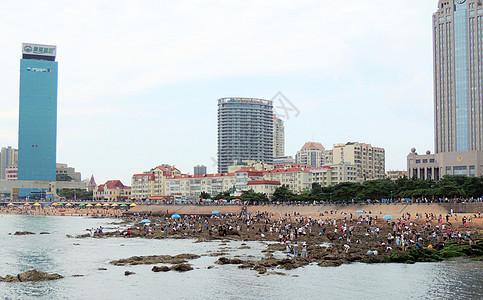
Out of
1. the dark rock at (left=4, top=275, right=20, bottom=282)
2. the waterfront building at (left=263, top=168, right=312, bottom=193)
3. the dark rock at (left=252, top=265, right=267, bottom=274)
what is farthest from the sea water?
the waterfront building at (left=263, top=168, right=312, bottom=193)

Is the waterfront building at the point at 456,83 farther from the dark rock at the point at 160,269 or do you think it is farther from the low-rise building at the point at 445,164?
the dark rock at the point at 160,269

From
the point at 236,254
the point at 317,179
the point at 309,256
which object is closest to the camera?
the point at 309,256

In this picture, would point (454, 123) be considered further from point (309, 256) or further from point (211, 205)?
point (309, 256)

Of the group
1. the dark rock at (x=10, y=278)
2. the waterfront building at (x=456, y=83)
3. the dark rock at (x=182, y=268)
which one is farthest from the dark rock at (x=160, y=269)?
the waterfront building at (x=456, y=83)

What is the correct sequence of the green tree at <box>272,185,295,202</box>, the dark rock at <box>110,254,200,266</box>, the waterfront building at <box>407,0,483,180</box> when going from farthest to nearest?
1. the waterfront building at <box>407,0,483,180</box>
2. the green tree at <box>272,185,295,202</box>
3. the dark rock at <box>110,254,200,266</box>

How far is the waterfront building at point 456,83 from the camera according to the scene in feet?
556

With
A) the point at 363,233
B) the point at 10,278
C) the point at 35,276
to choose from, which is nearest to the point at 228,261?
the point at 35,276

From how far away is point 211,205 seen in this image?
145000 mm

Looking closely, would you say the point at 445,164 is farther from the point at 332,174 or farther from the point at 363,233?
the point at 363,233

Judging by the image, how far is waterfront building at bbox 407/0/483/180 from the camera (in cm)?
16938

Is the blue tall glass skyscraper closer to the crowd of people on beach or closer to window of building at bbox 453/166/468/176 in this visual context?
window of building at bbox 453/166/468/176

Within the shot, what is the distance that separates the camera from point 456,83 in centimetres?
17412

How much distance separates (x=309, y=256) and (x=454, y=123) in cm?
14219

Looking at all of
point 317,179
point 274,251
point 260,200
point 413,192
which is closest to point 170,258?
point 274,251
